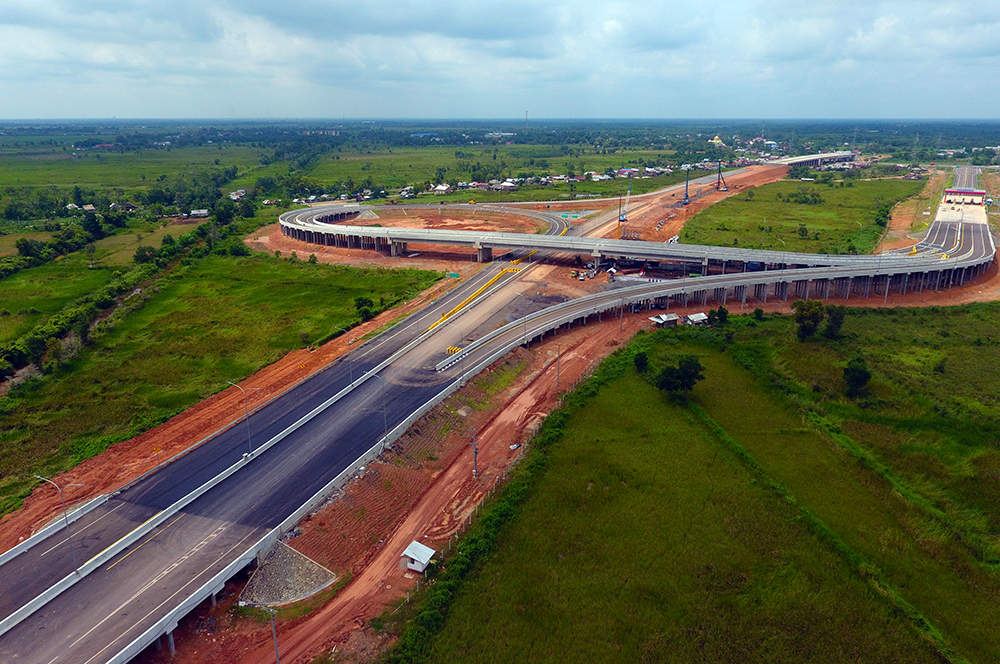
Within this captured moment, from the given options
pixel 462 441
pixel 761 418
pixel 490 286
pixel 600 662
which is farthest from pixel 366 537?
pixel 490 286

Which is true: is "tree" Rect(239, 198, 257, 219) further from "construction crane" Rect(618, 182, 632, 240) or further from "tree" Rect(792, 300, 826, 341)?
"tree" Rect(792, 300, 826, 341)

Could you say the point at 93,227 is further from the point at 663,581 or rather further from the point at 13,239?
the point at 663,581

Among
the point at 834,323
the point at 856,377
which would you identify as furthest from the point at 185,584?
the point at 834,323

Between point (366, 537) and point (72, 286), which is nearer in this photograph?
point (366, 537)

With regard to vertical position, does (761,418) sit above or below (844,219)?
below

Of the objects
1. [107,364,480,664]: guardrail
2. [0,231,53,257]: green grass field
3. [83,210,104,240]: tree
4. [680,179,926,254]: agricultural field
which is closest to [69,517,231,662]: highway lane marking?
[107,364,480,664]: guardrail

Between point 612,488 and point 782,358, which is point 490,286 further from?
point 612,488

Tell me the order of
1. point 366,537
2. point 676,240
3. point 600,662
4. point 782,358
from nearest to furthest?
1. point 600,662
2. point 366,537
3. point 782,358
4. point 676,240
